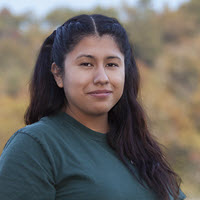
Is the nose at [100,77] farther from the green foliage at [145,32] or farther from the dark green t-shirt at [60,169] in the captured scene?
the green foliage at [145,32]

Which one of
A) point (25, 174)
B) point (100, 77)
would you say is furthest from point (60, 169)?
point (100, 77)

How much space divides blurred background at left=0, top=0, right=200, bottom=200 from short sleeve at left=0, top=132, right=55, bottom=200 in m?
5.22

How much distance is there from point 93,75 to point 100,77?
29 mm

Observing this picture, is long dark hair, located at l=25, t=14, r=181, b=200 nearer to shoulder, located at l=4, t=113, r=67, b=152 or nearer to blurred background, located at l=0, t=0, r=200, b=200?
shoulder, located at l=4, t=113, r=67, b=152

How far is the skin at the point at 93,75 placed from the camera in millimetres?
1480

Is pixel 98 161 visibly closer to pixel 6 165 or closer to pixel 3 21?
pixel 6 165

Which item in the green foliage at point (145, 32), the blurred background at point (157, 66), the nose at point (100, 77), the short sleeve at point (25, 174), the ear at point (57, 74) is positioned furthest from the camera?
the green foliage at point (145, 32)

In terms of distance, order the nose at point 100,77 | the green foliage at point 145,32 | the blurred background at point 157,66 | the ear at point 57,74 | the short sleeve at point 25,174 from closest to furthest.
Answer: the short sleeve at point 25,174 < the nose at point 100,77 < the ear at point 57,74 < the blurred background at point 157,66 < the green foliage at point 145,32

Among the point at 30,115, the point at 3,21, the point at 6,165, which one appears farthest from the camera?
the point at 3,21

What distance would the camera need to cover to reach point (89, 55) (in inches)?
58.6

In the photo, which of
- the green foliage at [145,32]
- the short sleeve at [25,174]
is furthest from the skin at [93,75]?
the green foliage at [145,32]

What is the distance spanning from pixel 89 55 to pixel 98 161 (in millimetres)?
401

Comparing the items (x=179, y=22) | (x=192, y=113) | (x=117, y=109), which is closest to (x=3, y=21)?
(x=179, y=22)

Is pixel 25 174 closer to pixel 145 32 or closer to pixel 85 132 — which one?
pixel 85 132
